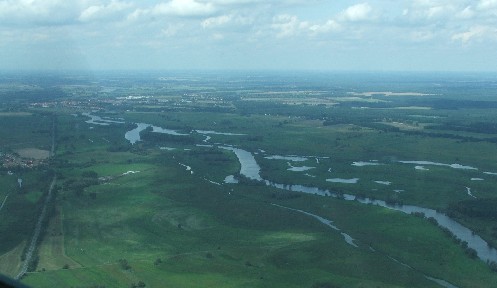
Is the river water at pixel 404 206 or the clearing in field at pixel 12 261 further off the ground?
the clearing in field at pixel 12 261

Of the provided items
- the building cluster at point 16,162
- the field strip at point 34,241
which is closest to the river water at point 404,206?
the building cluster at point 16,162

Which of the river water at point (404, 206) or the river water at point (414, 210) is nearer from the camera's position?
the river water at point (414, 210)

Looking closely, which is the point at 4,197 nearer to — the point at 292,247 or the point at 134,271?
the point at 134,271

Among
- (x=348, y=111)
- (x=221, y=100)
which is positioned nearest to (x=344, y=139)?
(x=348, y=111)

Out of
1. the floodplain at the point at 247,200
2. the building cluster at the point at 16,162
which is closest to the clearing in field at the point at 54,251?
the floodplain at the point at 247,200

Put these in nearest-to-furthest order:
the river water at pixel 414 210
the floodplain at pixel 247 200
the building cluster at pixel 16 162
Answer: the floodplain at pixel 247 200, the river water at pixel 414 210, the building cluster at pixel 16 162

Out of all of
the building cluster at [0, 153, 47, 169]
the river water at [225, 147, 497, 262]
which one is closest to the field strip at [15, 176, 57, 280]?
the building cluster at [0, 153, 47, 169]

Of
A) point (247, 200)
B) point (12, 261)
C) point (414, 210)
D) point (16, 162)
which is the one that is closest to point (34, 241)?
point (12, 261)

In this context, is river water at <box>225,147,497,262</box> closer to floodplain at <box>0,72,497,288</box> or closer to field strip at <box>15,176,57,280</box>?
floodplain at <box>0,72,497,288</box>

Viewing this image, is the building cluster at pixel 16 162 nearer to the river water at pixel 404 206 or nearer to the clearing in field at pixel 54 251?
the river water at pixel 404 206

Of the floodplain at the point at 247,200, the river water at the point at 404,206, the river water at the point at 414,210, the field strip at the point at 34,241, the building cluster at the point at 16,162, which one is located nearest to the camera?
the field strip at the point at 34,241

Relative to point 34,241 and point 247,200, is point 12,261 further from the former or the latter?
point 247,200
